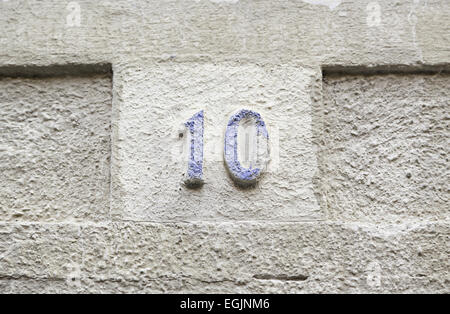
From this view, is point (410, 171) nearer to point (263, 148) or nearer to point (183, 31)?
point (263, 148)

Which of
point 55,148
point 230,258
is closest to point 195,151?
point 230,258

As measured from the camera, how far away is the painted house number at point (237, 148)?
1.49 m

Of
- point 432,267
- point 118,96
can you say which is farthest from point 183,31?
point 432,267

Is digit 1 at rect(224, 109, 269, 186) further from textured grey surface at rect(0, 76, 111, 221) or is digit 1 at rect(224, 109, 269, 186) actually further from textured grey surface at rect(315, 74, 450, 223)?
textured grey surface at rect(0, 76, 111, 221)

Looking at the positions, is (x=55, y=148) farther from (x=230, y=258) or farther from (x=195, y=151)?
(x=230, y=258)

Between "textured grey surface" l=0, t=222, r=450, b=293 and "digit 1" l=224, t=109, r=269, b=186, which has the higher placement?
"digit 1" l=224, t=109, r=269, b=186

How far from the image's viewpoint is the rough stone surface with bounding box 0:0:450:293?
146cm

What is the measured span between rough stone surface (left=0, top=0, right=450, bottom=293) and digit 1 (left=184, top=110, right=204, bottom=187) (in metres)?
0.02

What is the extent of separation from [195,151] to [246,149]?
0.13 m

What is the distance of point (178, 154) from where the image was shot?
1529mm

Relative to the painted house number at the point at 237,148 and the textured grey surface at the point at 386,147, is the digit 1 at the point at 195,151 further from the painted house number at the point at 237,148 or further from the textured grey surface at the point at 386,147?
the textured grey surface at the point at 386,147

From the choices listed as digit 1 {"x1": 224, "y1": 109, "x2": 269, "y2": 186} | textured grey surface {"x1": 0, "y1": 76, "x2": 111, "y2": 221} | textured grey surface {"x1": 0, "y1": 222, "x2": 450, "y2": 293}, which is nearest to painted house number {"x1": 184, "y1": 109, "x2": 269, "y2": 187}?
digit 1 {"x1": 224, "y1": 109, "x2": 269, "y2": 186}

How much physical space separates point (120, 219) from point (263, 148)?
41cm

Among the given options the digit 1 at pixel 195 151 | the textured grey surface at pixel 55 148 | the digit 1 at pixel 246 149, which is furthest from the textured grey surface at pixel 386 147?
the textured grey surface at pixel 55 148
